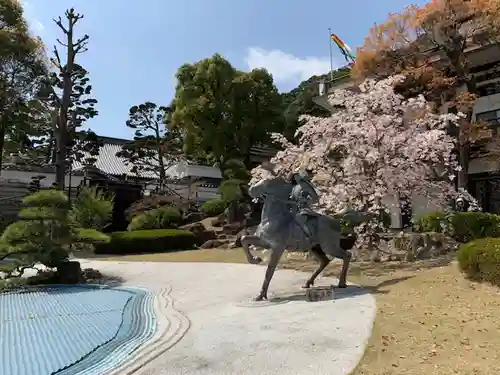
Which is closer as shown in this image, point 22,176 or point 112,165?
point 22,176

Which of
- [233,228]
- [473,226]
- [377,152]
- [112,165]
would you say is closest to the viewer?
[377,152]

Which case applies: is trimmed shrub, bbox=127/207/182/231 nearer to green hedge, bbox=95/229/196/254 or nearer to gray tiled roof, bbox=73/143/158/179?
green hedge, bbox=95/229/196/254

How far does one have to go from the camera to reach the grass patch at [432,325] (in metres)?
4.07

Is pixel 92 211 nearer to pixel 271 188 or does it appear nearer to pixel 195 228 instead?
pixel 195 228

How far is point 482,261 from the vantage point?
23.9 ft

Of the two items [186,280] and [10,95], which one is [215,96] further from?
[186,280]

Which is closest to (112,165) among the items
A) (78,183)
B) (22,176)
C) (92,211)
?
(78,183)

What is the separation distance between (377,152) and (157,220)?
39.7 ft

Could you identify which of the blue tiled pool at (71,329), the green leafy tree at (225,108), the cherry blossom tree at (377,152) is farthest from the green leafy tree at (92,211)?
the blue tiled pool at (71,329)

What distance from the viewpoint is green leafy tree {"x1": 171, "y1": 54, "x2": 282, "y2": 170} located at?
2456 centimetres

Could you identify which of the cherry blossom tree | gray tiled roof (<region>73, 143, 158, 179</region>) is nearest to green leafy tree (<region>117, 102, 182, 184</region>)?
gray tiled roof (<region>73, 143, 158, 179</region>)

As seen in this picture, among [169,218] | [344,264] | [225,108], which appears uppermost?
[225,108]

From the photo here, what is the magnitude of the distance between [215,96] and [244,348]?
21.5m

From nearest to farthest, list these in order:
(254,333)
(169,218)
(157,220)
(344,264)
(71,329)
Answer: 1. (254,333)
2. (71,329)
3. (344,264)
4. (157,220)
5. (169,218)
